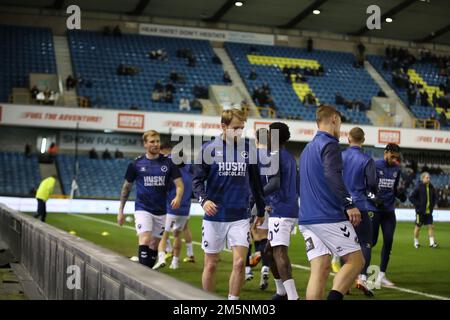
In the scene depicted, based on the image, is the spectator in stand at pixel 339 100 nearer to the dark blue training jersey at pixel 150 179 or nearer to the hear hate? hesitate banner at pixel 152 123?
the hear hate? hesitate banner at pixel 152 123

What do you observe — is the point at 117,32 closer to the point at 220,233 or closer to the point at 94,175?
the point at 94,175

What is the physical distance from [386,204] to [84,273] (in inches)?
244

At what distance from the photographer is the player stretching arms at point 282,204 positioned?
780 cm

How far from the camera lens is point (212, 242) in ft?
22.5

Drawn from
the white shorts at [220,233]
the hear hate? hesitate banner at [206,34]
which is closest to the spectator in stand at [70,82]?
the hear hate? hesitate banner at [206,34]

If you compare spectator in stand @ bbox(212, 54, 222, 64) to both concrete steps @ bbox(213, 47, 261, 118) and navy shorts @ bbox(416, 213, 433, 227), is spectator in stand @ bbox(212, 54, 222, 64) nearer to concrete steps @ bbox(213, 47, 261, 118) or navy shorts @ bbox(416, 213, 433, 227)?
concrete steps @ bbox(213, 47, 261, 118)

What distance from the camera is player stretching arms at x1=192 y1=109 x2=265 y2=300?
680 centimetres

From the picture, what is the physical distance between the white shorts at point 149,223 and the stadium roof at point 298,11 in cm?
3596

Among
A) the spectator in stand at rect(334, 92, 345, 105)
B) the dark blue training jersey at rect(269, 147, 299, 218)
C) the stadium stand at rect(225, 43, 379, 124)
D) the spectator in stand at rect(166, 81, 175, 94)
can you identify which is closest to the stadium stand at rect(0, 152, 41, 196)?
the spectator in stand at rect(166, 81, 175, 94)

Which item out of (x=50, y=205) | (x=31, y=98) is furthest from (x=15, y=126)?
(x=50, y=205)

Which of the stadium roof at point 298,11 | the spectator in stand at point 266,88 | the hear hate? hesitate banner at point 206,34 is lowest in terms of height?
the spectator in stand at point 266,88

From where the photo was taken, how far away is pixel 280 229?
→ 7.97 metres

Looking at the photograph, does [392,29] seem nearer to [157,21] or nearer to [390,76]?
[390,76]
